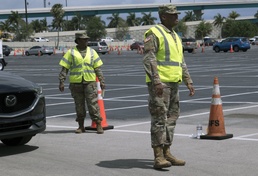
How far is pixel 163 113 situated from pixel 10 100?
2.36 metres

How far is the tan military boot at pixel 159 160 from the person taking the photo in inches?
306

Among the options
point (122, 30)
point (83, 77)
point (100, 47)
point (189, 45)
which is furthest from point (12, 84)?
point (122, 30)

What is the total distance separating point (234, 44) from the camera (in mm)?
60844

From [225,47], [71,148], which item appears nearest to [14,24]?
[225,47]

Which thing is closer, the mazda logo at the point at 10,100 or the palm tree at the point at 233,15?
the mazda logo at the point at 10,100

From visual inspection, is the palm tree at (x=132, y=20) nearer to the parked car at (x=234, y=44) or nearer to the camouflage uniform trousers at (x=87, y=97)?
the parked car at (x=234, y=44)

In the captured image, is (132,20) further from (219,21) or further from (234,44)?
(234,44)

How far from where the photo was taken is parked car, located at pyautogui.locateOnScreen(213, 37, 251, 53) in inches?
2381

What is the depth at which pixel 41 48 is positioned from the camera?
76.5 m

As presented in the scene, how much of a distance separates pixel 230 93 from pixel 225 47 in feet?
143

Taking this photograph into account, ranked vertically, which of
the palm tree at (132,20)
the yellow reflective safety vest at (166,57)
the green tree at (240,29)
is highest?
the yellow reflective safety vest at (166,57)

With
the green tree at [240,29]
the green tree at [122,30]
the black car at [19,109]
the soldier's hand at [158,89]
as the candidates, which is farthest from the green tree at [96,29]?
the soldier's hand at [158,89]

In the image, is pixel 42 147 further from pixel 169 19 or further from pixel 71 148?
pixel 169 19

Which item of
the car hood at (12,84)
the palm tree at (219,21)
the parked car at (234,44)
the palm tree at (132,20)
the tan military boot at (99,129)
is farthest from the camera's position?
the palm tree at (132,20)
